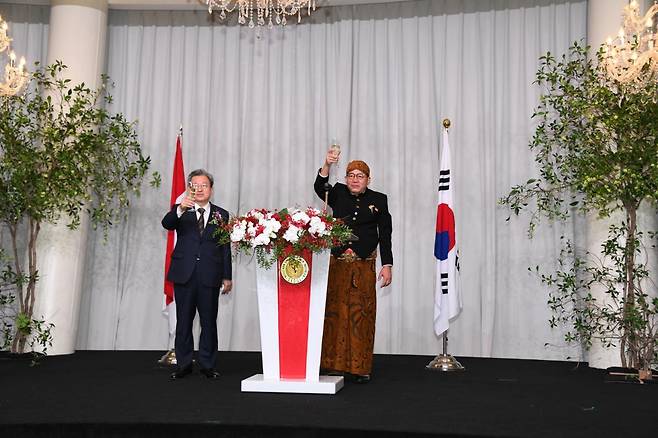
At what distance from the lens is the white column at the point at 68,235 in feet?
22.8

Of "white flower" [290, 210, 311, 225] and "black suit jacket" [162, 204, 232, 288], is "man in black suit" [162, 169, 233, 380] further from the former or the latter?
"white flower" [290, 210, 311, 225]

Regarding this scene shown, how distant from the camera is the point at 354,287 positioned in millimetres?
5242

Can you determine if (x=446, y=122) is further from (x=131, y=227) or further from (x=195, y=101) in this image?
(x=131, y=227)

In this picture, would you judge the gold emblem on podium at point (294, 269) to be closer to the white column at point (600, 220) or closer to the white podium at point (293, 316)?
the white podium at point (293, 316)

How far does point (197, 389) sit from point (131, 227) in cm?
360

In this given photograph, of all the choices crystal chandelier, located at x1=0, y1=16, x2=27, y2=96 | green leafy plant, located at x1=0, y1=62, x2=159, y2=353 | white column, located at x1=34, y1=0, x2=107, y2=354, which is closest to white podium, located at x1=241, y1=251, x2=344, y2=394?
green leafy plant, located at x1=0, y1=62, x2=159, y2=353

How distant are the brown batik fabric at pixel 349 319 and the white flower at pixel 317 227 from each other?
76cm

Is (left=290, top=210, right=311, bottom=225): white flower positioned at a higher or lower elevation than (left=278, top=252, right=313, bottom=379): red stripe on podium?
higher

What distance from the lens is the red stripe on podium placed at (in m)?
4.75

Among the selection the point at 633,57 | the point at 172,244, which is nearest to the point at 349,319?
the point at 172,244

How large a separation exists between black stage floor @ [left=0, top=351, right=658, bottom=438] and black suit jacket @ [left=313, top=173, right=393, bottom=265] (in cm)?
99

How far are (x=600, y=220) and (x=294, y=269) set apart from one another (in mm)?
3105

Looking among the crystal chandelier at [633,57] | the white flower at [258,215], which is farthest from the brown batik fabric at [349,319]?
the crystal chandelier at [633,57]

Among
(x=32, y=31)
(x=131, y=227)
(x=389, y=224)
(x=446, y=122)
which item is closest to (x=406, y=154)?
(x=446, y=122)
